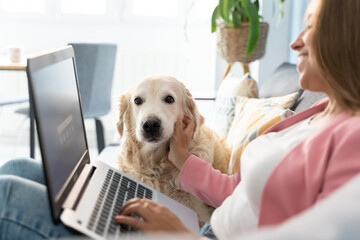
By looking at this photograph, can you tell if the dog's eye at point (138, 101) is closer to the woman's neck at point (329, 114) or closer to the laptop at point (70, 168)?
the laptop at point (70, 168)

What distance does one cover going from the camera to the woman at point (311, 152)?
0.73m

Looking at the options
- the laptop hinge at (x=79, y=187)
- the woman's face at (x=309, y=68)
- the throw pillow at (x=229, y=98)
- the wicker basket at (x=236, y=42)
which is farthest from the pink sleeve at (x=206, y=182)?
the wicker basket at (x=236, y=42)

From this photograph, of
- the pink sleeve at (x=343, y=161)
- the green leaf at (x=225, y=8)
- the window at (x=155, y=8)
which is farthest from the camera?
the window at (x=155, y=8)

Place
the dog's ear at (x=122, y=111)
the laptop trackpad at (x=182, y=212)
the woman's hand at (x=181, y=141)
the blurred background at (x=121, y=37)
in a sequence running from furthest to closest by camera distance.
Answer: the blurred background at (x=121, y=37)
the dog's ear at (x=122, y=111)
the woman's hand at (x=181, y=141)
the laptop trackpad at (x=182, y=212)

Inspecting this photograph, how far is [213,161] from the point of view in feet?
5.17

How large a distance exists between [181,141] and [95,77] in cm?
194

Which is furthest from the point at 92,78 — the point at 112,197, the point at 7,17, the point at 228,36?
the point at 112,197

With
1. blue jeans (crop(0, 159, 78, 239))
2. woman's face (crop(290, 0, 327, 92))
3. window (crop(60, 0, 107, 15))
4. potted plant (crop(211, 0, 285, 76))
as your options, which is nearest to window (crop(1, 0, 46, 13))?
window (crop(60, 0, 107, 15))

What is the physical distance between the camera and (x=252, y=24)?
2.61 metres

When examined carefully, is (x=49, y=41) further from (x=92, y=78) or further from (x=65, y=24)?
(x=92, y=78)

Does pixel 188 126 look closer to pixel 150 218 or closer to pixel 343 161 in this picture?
pixel 150 218

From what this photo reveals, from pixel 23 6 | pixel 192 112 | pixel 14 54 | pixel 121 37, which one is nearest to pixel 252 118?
pixel 192 112

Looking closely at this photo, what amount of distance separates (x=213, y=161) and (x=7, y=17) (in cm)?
356

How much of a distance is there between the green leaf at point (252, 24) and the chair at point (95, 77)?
3.86 ft
